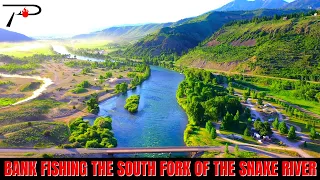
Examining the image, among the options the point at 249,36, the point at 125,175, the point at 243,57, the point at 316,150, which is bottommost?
the point at 316,150

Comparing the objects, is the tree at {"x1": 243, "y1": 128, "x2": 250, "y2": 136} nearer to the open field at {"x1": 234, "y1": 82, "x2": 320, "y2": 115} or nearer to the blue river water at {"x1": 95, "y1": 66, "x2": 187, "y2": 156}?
the blue river water at {"x1": 95, "y1": 66, "x2": 187, "y2": 156}

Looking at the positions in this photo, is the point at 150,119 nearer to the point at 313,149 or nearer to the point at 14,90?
the point at 313,149

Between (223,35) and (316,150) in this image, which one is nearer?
(316,150)

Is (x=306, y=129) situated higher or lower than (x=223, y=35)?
lower

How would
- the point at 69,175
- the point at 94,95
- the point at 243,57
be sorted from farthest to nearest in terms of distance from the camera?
the point at 243,57 → the point at 94,95 → the point at 69,175

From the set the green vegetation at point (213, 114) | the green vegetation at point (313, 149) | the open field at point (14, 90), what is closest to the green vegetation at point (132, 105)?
the green vegetation at point (213, 114)

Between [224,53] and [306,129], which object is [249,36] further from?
[306,129]

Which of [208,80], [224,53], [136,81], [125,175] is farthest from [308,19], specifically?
[125,175]
